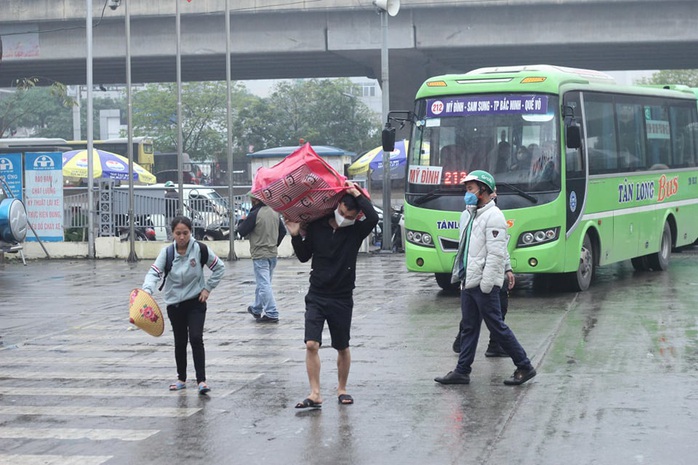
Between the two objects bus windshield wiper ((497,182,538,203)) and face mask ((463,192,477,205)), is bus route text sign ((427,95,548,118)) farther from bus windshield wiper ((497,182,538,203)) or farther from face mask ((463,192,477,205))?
face mask ((463,192,477,205))

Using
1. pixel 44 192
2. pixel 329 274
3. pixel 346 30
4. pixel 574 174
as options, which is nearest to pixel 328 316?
pixel 329 274

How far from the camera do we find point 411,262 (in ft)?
56.4

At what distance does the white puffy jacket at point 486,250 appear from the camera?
32.0ft

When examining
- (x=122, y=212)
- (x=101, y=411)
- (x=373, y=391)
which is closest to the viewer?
(x=101, y=411)

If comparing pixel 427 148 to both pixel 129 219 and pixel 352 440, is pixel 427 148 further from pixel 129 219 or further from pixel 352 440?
pixel 129 219

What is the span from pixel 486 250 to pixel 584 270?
8114 mm

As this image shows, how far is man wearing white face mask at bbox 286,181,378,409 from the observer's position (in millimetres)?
8914

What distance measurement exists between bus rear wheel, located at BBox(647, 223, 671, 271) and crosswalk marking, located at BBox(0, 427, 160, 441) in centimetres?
1410

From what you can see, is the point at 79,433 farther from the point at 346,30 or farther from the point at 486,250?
the point at 346,30

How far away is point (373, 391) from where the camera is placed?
31.9 ft

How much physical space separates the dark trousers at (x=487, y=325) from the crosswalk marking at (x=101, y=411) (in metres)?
2.40

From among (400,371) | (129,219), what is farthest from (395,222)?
(400,371)

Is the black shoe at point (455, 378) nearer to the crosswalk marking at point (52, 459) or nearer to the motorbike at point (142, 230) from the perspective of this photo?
the crosswalk marking at point (52, 459)

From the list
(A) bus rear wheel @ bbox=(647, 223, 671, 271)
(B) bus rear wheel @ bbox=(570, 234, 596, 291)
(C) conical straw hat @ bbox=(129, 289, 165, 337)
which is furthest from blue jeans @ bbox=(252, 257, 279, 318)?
(A) bus rear wheel @ bbox=(647, 223, 671, 271)
